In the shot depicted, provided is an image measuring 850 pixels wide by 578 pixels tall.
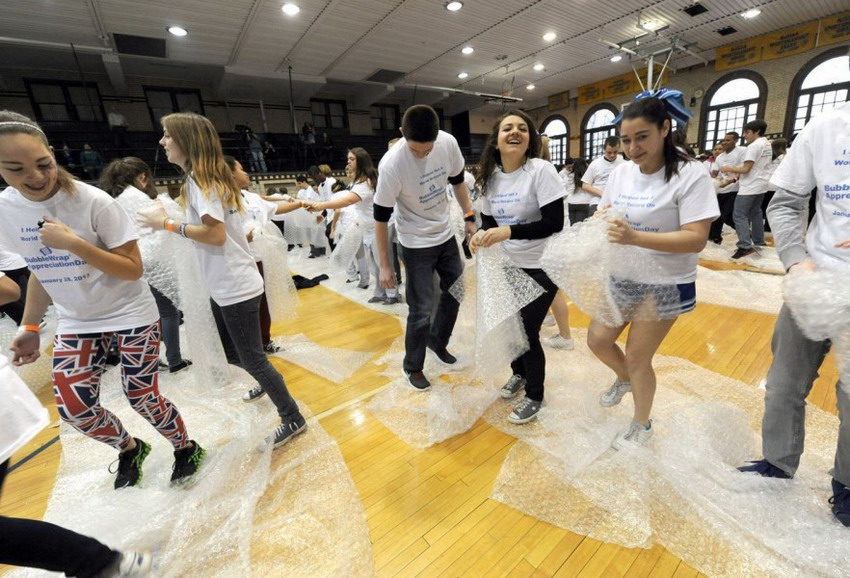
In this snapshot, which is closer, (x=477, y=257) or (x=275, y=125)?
(x=477, y=257)

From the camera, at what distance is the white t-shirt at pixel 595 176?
414 centimetres

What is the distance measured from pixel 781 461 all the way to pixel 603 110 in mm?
13428

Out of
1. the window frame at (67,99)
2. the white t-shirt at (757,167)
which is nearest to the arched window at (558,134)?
the white t-shirt at (757,167)

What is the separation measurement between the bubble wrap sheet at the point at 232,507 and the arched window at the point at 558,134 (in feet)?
46.6

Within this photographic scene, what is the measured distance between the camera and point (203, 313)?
1.85 m

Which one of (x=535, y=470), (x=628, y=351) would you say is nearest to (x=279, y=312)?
(x=535, y=470)

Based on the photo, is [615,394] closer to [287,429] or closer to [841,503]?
[841,503]

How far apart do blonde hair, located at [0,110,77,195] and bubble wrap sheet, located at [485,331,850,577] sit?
68.9 inches

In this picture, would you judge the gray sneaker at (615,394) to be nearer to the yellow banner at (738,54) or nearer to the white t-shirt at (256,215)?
the white t-shirt at (256,215)

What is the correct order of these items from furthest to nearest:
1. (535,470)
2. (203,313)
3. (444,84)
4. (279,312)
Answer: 1. (444,84)
2. (279,312)
3. (203,313)
4. (535,470)

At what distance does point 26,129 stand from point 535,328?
1.78 metres

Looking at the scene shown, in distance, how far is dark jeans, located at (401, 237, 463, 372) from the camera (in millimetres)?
1864

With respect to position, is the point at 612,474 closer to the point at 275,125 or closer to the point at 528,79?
the point at 528,79

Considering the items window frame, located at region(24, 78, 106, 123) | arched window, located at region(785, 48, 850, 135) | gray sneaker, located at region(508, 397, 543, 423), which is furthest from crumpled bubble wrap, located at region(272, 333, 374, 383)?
window frame, located at region(24, 78, 106, 123)
